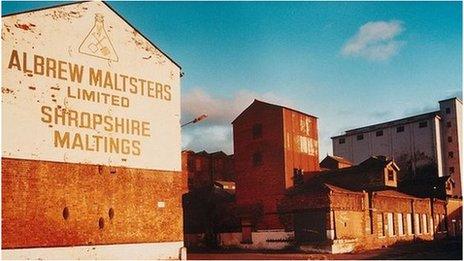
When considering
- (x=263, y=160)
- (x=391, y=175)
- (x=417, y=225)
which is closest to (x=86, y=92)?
(x=263, y=160)

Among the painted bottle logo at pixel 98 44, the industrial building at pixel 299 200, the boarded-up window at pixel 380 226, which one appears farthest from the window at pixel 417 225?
the painted bottle logo at pixel 98 44

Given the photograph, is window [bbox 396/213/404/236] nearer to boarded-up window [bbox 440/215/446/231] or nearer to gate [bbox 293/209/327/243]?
boarded-up window [bbox 440/215/446/231]

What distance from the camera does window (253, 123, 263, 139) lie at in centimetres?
3475

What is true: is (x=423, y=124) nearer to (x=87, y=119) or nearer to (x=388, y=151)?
(x=388, y=151)

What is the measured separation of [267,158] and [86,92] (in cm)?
1753

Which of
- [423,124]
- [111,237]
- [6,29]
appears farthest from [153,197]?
[423,124]

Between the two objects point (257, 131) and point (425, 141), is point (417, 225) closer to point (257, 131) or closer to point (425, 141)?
point (257, 131)

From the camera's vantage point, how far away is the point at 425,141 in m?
52.8

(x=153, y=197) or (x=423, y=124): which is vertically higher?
(x=423, y=124)

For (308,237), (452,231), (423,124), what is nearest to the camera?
(308,237)

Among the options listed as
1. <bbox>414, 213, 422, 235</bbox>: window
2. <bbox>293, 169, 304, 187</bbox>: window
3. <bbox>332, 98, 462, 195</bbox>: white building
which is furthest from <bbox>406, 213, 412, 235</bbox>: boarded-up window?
<bbox>332, 98, 462, 195</bbox>: white building

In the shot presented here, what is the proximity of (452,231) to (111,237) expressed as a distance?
35.5 m

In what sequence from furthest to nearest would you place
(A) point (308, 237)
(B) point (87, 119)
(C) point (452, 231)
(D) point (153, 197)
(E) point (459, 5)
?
1. (C) point (452, 231)
2. (A) point (308, 237)
3. (D) point (153, 197)
4. (B) point (87, 119)
5. (E) point (459, 5)

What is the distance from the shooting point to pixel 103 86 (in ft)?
64.3
